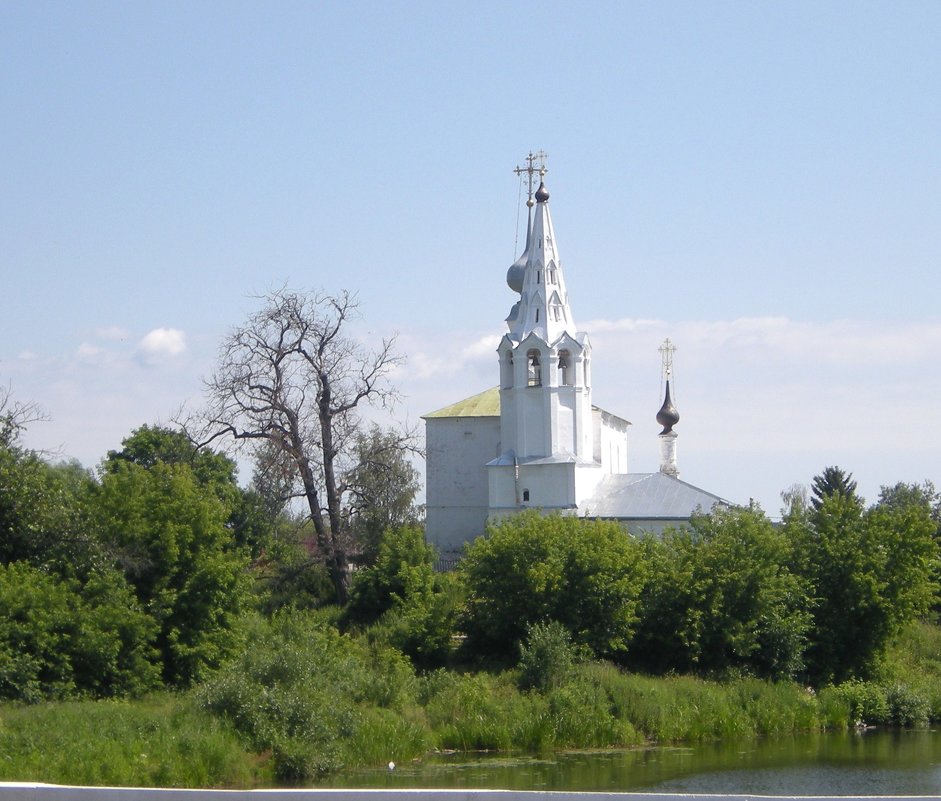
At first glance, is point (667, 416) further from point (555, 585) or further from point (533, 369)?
point (555, 585)

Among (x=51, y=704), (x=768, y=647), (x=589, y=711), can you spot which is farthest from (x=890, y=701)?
(x=51, y=704)

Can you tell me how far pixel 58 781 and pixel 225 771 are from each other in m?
3.18

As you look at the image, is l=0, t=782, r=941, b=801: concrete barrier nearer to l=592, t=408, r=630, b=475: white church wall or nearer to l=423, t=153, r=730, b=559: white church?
l=423, t=153, r=730, b=559: white church

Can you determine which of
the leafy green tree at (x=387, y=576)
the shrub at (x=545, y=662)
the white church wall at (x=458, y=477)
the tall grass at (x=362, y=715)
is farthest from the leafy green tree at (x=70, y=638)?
the white church wall at (x=458, y=477)

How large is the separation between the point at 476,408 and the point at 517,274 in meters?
5.72

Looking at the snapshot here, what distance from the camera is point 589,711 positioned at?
3112cm

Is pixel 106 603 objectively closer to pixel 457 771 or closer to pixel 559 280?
pixel 457 771

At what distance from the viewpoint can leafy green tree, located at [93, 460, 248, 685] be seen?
32.1 meters

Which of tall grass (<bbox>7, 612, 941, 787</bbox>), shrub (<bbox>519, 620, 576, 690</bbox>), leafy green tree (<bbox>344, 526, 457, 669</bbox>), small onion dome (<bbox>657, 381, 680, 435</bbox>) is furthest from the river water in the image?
small onion dome (<bbox>657, 381, 680, 435</bbox>)

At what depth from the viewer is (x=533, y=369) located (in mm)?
50406

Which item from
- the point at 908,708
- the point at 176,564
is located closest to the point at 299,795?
the point at 176,564

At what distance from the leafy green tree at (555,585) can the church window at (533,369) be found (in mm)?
14181

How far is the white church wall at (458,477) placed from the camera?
54.8 meters

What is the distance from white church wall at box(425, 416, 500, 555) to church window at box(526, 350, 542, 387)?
15.6ft
